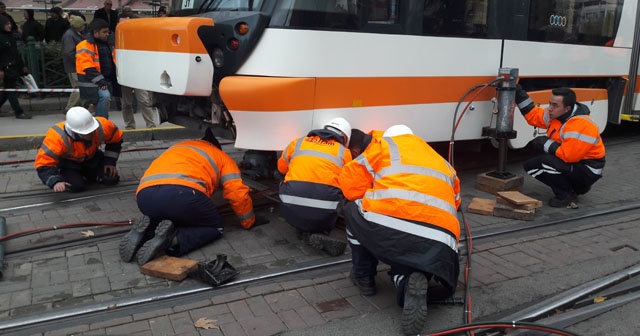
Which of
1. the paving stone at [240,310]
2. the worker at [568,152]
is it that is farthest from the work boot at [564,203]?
the paving stone at [240,310]

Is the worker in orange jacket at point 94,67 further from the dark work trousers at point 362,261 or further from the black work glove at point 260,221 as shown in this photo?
the dark work trousers at point 362,261

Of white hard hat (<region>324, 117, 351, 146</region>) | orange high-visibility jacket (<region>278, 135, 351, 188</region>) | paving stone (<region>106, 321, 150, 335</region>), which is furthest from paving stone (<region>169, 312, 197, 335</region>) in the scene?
white hard hat (<region>324, 117, 351, 146</region>)

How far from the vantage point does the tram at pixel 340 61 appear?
4.75 metres

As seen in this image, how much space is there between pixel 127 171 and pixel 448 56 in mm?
4145

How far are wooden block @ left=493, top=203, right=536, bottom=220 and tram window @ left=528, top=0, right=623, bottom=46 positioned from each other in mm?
2314

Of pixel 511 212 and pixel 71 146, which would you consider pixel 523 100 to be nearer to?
pixel 511 212

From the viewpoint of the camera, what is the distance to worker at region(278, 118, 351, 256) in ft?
14.8

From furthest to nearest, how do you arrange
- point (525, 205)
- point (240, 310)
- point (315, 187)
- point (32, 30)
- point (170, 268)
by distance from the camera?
point (32, 30) < point (525, 205) < point (315, 187) < point (170, 268) < point (240, 310)

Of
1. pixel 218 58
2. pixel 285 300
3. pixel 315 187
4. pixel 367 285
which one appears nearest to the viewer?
pixel 285 300

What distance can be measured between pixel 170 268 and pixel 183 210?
0.54 metres

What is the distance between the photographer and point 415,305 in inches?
129

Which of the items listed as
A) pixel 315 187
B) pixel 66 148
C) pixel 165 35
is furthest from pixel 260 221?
pixel 66 148

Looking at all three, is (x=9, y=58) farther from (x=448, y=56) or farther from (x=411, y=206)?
(x=411, y=206)

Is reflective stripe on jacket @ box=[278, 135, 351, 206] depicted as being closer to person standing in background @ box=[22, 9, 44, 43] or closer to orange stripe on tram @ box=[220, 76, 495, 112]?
orange stripe on tram @ box=[220, 76, 495, 112]
